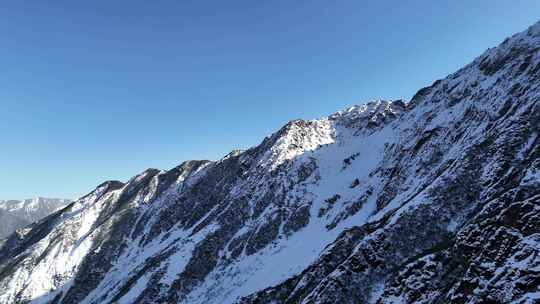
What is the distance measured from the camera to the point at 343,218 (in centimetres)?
6925

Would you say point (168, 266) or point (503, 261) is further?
point (168, 266)

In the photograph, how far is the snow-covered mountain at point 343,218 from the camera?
32.5 metres

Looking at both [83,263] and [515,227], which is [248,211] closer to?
[83,263]

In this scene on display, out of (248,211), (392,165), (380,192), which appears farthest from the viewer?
(248,211)

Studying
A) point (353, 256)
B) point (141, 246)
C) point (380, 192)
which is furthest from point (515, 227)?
point (141, 246)

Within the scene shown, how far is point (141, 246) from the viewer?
105m

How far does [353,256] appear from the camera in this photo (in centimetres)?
4172

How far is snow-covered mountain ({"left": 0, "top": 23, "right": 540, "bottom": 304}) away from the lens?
3253 centimetres

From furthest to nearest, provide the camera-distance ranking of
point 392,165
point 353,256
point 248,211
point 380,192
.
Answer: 1. point 248,211
2. point 392,165
3. point 380,192
4. point 353,256

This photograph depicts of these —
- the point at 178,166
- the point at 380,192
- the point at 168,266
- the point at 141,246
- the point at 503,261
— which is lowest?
the point at 503,261

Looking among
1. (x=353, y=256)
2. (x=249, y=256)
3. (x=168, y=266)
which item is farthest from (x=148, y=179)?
(x=353, y=256)

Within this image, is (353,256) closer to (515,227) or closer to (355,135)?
(515,227)

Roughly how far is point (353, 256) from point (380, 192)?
29585mm

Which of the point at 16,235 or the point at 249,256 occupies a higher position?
the point at 16,235
